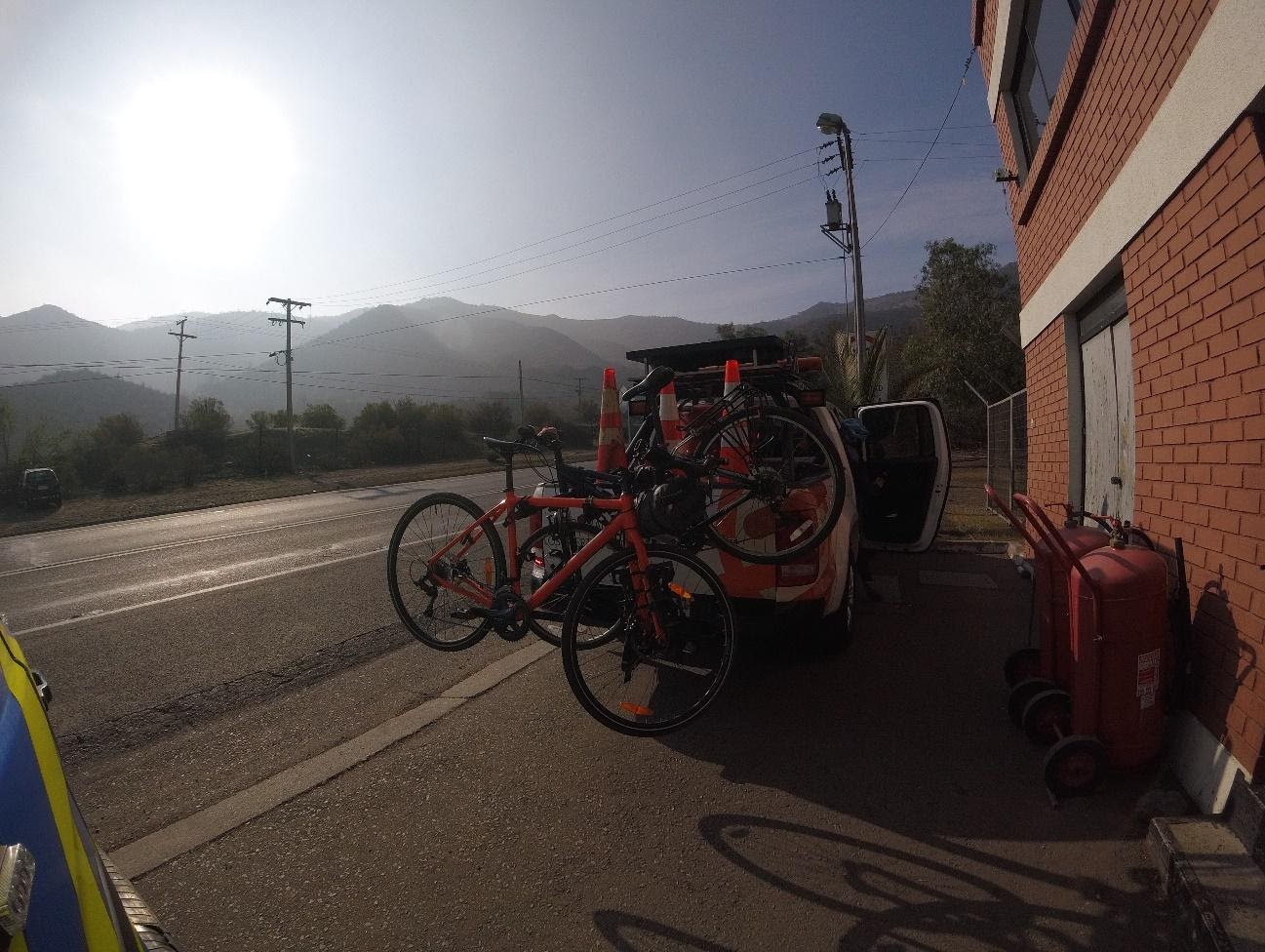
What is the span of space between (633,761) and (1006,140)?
775 centimetres

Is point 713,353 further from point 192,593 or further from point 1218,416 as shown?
point 192,593

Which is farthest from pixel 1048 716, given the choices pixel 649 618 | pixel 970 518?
pixel 970 518

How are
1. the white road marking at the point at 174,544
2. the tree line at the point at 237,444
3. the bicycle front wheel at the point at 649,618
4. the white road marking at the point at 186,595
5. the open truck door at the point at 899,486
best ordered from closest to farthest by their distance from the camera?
the bicycle front wheel at the point at 649,618
the open truck door at the point at 899,486
the white road marking at the point at 186,595
the white road marking at the point at 174,544
the tree line at the point at 237,444

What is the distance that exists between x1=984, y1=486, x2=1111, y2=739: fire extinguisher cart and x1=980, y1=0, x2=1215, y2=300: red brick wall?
2083 mm

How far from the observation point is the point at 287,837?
280 cm

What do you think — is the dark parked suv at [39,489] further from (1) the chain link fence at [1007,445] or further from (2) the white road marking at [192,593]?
(1) the chain link fence at [1007,445]

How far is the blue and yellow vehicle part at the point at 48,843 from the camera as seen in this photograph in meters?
0.97

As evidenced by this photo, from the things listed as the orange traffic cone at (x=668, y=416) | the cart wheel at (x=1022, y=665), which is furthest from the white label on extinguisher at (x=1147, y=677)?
the orange traffic cone at (x=668, y=416)

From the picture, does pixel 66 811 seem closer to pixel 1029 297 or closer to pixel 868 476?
pixel 868 476

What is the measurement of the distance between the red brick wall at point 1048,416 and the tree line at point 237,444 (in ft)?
84.5

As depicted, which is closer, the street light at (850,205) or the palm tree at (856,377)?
the palm tree at (856,377)

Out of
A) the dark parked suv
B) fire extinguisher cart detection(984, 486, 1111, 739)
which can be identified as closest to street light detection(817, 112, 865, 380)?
fire extinguisher cart detection(984, 486, 1111, 739)

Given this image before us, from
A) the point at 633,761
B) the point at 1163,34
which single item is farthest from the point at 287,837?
the point at 1163,34

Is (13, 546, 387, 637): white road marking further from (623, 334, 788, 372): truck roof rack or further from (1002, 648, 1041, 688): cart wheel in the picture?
(1002, 648, 1041, 688): cart wheel
